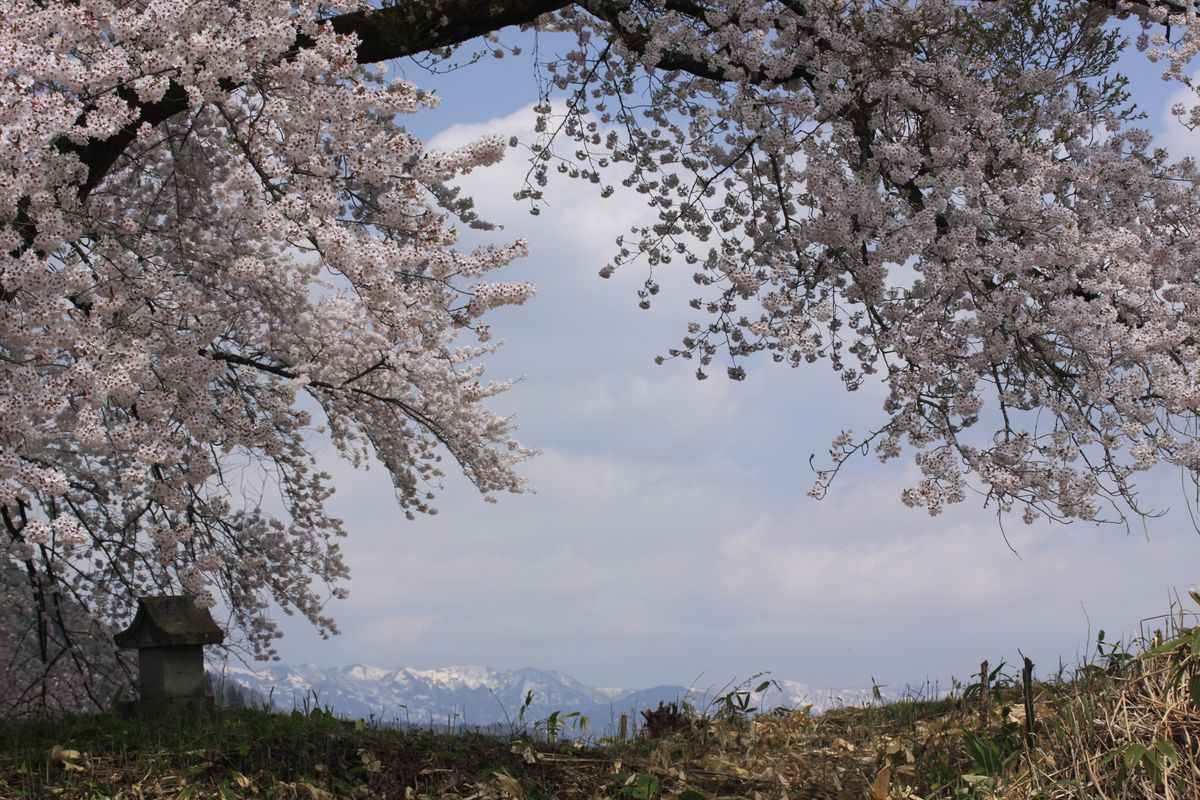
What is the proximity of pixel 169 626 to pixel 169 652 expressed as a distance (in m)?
0.21

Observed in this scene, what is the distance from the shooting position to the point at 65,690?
10.9m

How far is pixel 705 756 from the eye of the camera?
246 inches

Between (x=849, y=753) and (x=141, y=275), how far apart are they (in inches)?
196


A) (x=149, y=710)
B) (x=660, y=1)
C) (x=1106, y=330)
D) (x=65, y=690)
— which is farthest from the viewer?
(x=65, y=690)

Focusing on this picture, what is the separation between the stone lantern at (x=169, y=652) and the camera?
725 cm

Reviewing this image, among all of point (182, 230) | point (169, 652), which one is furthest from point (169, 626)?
point (182, 230)

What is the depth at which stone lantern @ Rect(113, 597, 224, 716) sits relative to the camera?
7.25 metres

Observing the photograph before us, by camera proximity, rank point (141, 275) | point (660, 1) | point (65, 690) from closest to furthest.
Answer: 1. point (141, 275)
2. point (660, 1)
3. point (65, 690)

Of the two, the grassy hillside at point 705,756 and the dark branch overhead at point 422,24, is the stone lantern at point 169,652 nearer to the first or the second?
the grassy hillside at point 705,756

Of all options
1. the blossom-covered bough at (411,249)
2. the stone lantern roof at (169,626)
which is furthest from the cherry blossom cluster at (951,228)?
the stone lantern roof at (169,626)

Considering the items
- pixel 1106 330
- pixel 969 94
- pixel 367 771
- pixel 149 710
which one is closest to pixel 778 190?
pixel 969 94

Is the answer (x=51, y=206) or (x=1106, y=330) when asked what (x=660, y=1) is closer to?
(x=1106, y=330)

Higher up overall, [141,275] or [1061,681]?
[141,275]

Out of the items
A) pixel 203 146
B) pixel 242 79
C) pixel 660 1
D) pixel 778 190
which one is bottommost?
pixel 242 79
